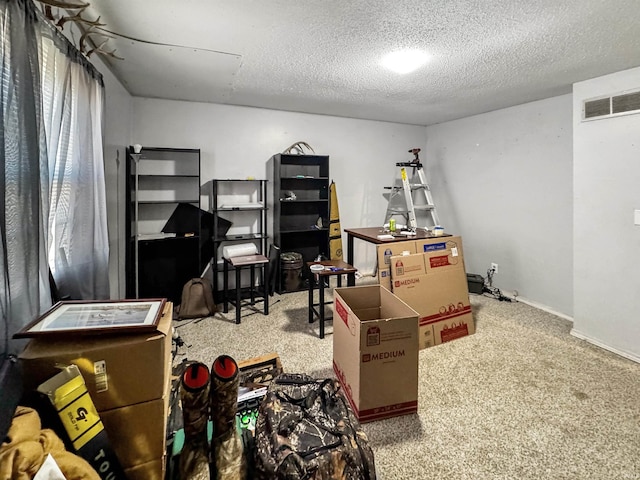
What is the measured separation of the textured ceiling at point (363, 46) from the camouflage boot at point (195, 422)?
5.94 feet

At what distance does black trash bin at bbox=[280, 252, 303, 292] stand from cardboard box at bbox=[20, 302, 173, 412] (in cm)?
295

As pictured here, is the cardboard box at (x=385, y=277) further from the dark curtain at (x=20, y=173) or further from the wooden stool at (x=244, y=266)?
the dark curtain at (x=20, y=173)

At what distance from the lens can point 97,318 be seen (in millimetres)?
1070

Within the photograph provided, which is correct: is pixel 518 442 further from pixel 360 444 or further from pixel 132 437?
pixel 132 437

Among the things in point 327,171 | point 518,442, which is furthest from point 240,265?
point 518,442

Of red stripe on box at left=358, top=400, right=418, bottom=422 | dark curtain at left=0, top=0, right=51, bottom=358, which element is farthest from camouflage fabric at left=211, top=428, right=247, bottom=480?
red stripe on box at left=358, top=400, right=418, bottom=422

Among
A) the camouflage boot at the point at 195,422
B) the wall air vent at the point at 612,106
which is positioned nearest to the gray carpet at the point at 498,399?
the camouflage boot at the point at 195,422

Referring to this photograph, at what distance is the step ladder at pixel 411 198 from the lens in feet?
13.8

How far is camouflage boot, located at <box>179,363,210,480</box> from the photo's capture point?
1036mm

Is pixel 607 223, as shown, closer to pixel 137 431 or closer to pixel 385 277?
pixel 385 277

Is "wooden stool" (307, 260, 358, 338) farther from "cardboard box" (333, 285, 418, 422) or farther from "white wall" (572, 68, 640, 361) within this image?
"white wall" (572, 68, 640, 361)

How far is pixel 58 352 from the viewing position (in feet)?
3.04

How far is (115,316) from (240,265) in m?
2.03

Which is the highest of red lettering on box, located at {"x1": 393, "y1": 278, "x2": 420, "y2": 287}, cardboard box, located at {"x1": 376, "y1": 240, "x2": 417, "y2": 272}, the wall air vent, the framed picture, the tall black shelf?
the wall air vent
